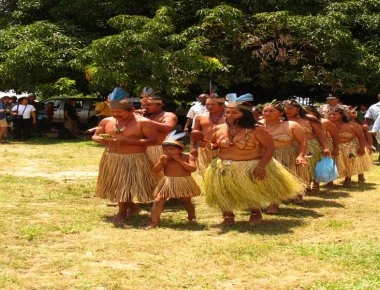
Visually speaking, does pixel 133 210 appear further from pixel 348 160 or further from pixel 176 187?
pixel 348 160

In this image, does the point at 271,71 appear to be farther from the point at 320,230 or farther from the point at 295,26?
the point at 320,230

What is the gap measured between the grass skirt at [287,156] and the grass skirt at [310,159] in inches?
8.5

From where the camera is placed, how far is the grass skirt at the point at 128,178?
6.62m

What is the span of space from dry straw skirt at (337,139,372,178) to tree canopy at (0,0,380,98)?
674cm

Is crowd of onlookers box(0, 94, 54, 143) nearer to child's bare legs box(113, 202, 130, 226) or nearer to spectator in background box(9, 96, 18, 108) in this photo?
spectator in background box(9, 96, 18, 108)

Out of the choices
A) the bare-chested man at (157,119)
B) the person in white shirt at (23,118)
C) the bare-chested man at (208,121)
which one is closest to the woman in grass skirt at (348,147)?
the bare-chested man at (208,121)

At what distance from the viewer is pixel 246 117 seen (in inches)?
248

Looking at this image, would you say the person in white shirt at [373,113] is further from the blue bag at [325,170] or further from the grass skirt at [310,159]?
the blue bag at [325,170]

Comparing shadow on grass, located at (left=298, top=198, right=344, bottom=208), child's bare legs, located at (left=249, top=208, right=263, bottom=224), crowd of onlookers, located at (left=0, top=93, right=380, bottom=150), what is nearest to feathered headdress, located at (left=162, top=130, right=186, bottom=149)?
child's bare legs, located at (left=249, top=208, right=263, bottom=224)

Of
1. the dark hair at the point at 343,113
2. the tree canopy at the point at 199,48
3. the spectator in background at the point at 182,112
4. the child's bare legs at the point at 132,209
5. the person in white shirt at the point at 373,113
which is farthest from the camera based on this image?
the spectator in background at the point at 182,112

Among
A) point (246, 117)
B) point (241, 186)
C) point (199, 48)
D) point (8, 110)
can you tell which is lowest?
point (241, 186)

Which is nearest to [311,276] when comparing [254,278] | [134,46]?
[254,278]

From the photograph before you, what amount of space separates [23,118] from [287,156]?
38.1 ft

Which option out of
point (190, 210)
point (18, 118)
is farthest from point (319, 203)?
point (18, 118)
